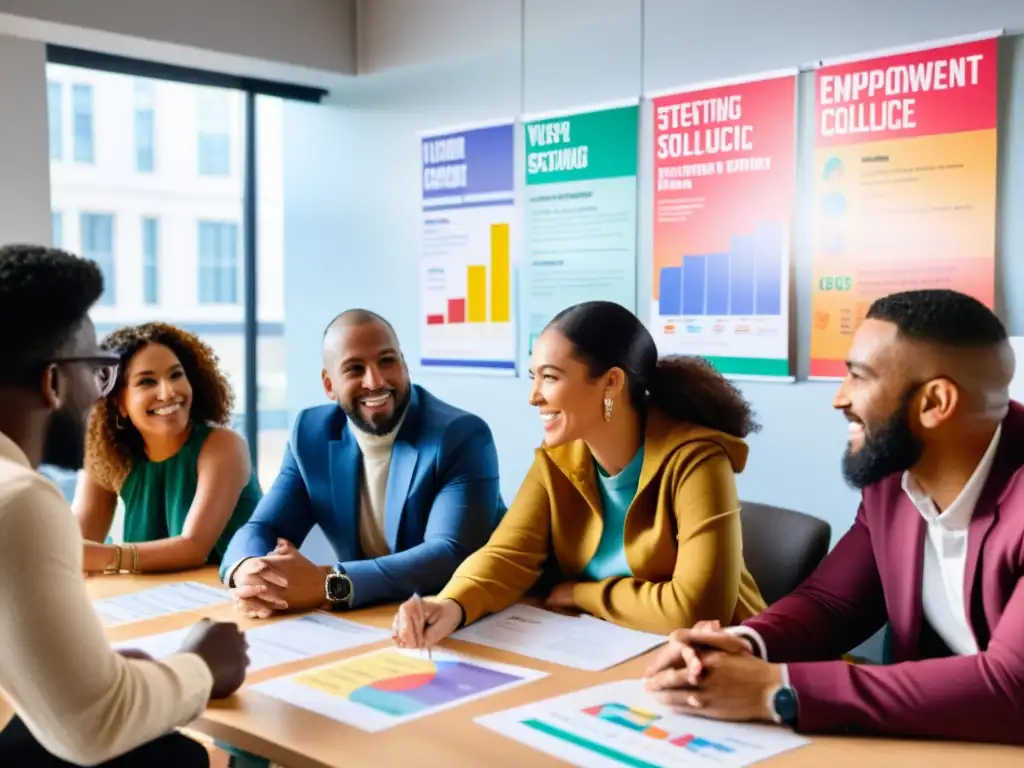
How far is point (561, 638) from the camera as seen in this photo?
192 cm

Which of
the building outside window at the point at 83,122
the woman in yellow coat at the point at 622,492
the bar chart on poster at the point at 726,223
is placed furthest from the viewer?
the building outside window at the point at 83,122

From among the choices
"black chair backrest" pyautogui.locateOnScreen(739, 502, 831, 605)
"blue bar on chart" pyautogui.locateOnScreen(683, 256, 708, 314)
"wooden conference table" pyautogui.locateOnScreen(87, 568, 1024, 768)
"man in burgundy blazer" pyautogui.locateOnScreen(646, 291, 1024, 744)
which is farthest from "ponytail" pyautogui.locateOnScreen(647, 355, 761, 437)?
"blue bar on chart" pyautogui.locateOnScreen(683, 256, 708, 314)

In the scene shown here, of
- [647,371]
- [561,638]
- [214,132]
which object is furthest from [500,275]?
[561,638]

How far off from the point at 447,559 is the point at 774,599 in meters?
0.73

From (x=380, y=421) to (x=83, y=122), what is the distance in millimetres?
2468

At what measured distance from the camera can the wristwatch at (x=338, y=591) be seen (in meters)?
2.16

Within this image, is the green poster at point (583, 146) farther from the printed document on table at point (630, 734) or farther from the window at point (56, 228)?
the printed document on table at point (630, 734)

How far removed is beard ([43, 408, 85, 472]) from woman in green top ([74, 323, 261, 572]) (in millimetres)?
1149

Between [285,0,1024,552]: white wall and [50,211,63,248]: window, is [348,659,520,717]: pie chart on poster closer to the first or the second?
[285,0,1024,552]: white wall

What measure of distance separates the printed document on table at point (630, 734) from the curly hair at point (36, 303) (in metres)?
0.82

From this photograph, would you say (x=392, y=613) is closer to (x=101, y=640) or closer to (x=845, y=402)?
(x=101, y=640)

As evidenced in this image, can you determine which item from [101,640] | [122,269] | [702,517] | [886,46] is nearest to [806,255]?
[886,46]

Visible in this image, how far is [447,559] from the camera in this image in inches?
93.1

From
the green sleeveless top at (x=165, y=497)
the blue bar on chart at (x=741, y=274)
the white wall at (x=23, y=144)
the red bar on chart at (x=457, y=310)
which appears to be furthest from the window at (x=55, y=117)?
the blue bar on chart at (x=741, y=274)
